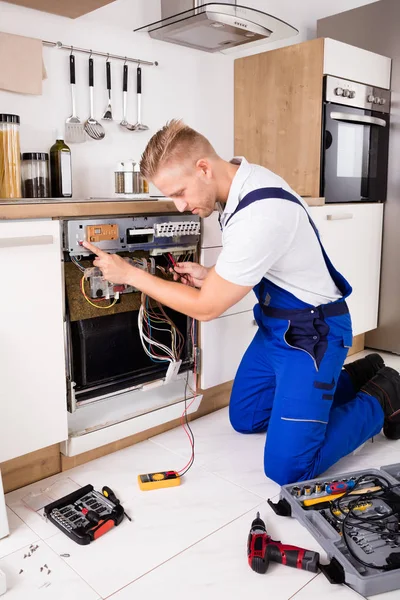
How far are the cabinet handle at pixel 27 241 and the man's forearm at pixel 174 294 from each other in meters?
0.26

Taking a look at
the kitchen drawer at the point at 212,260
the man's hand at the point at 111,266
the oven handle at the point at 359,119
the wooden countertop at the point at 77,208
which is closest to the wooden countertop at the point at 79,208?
the wooden countertop at the point at 77,208

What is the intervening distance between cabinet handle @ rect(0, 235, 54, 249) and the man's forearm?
0.26 m

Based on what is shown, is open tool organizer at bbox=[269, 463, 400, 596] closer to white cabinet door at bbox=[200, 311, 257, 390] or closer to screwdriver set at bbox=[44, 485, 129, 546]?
screwdriver set at bbox=[44, 485, 129, 546]

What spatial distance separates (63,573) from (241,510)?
1.71 ft

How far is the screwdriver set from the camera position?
1.48 meters

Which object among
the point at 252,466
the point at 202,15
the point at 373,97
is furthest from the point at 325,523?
the point at 373,97

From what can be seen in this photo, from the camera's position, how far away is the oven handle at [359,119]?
2.72 m

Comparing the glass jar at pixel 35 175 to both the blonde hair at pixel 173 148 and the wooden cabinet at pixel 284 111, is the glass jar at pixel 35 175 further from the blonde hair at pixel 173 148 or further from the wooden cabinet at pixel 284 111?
the wooden cabinet at pixel 284 111

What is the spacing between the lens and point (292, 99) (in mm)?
2754

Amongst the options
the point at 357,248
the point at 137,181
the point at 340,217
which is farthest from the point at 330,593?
the point at 357,248

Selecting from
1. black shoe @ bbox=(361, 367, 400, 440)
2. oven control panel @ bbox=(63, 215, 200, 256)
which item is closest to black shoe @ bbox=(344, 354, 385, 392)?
black shoe @ bbox=(361, 367, 400, 440)

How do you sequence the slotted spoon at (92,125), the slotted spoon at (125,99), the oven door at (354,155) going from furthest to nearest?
the oven door at (354,155)
the slotted spoon at (125,99)
the slotted spoon at (92,125)

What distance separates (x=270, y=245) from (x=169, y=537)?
817mm

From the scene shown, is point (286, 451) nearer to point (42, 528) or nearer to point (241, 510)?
point (241, 510)
